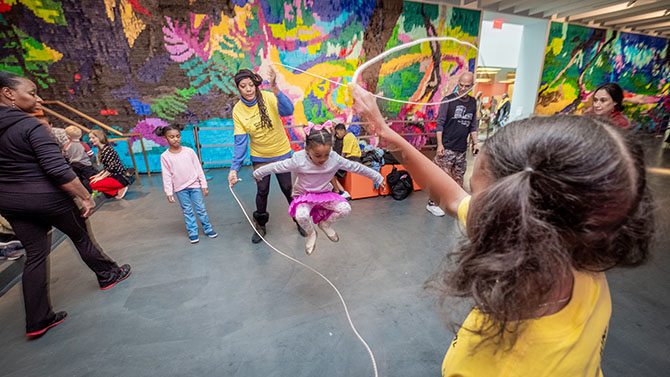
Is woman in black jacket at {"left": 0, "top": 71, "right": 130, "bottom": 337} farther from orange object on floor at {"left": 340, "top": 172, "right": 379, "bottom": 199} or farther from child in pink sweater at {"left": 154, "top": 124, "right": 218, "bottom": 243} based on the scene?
orange object on floor at {"left": 340, "top": 172, "right": 379, "bottom": 199}

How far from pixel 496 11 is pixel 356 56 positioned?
386cm

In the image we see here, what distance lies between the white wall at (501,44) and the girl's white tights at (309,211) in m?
7.27

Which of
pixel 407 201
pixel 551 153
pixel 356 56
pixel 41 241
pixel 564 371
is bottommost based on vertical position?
pixel 407 201

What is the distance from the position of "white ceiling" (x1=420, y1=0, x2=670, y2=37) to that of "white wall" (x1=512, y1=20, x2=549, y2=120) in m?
0.45

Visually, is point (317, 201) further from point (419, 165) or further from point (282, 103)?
point (419, 165)

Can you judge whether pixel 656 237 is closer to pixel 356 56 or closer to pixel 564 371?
pixel 564 371

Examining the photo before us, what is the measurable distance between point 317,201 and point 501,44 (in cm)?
884

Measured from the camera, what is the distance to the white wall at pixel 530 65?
8172mm

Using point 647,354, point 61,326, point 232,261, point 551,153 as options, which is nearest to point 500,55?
point 647,354

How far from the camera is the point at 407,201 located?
4590 mm

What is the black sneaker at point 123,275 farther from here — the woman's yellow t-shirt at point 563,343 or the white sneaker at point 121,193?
the woman's yellow t-shirt at point 563,343

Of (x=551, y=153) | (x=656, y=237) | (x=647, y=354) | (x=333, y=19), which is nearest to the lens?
(x=551, y=153)

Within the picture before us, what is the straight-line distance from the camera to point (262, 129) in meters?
2.91

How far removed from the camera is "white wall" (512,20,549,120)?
8.17 metres
